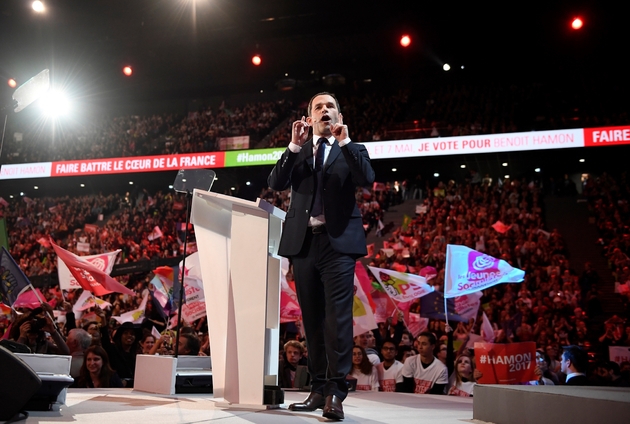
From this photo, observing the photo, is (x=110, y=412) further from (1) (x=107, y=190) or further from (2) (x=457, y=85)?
(1) (x=107, y=190)

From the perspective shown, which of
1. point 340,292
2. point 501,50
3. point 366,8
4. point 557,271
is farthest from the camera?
point 501,50

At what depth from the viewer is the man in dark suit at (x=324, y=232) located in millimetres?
2553

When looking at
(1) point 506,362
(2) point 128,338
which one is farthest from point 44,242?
(1) point 506,362

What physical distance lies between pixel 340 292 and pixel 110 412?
1075 millimetres

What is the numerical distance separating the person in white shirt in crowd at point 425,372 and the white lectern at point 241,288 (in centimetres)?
321

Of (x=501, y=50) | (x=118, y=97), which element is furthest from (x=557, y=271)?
(x=118, y=97)

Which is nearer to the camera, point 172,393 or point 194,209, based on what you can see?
point 194,209

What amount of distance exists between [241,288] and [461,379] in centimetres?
380

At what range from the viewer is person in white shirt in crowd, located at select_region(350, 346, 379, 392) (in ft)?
19.1

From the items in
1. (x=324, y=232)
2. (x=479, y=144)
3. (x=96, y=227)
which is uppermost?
(x=479, y=144)

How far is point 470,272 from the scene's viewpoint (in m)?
7.47

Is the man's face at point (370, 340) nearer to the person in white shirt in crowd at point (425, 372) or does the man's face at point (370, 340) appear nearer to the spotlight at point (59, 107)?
the person in white shirt in crowd at point (425, 372)

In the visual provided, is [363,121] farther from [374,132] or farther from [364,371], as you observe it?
[364,371]

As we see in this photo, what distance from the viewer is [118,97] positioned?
24.3m
